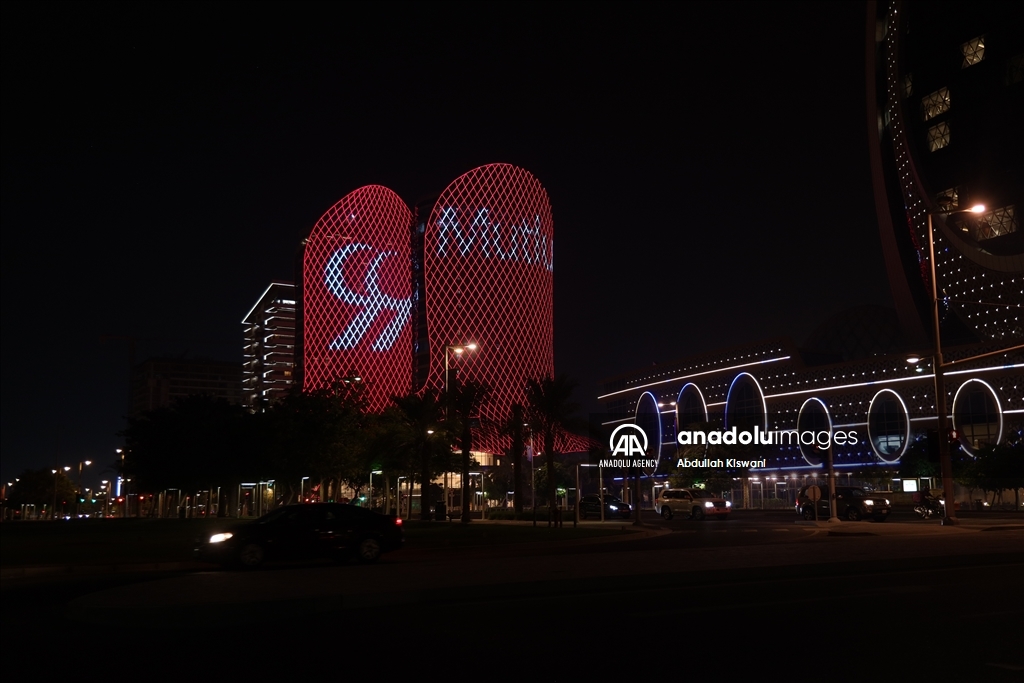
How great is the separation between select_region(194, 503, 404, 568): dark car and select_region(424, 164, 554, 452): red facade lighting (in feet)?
223

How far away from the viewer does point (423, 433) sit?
4950 cm

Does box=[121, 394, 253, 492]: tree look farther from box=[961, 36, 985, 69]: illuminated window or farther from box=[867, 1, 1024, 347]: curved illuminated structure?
box=[961, 36, 985, 69]: illuminated window

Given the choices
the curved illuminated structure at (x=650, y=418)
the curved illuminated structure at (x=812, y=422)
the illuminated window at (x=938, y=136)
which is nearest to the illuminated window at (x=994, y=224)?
the illuminated window at (x=938, y=136)

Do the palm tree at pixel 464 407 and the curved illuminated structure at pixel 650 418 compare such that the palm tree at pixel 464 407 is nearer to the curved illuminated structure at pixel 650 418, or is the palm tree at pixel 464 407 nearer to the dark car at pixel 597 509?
the dark car at pixel 597 509

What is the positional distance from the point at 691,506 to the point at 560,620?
38.8m

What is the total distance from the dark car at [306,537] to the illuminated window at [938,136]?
77.4 metres

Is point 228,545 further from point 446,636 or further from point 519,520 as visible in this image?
point 519,520

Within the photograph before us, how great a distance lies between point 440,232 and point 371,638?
86759 mm

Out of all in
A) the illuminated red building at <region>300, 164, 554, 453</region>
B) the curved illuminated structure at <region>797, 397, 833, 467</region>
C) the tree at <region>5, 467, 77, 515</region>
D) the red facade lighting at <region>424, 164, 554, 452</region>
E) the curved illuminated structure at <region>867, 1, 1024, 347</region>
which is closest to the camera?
the curved illuminated structure at <region>867, 1, 1024, 347</region>

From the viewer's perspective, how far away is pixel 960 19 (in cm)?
8506

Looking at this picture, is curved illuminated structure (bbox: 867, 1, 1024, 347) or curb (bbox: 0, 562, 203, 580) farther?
curved illuminated structure (bbox: 867, 1, 1024, 347)

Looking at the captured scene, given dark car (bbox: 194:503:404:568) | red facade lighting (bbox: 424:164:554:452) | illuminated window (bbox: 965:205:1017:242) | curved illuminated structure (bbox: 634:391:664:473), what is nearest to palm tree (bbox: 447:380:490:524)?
dark car (bbox: 194:503:404:568)

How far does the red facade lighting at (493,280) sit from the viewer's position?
9269 cm

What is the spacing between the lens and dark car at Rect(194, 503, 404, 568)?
1941cm
